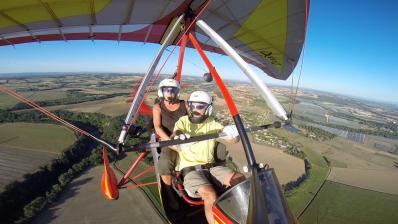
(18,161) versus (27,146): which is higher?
(27,146)

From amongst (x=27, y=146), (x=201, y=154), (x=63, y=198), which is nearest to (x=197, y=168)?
(x=201, y=154)

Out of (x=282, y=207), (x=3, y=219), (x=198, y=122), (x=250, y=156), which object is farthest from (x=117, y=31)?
(x=3, y=219)

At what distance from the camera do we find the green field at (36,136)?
41062mm

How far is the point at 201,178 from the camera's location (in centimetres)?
320

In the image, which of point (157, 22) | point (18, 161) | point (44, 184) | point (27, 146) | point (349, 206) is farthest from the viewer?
point (27, 146)

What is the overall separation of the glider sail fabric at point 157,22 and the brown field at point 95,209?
2451cm

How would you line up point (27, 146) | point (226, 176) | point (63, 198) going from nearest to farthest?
point (226, 176)
point (63, 198)
point (27, 146)

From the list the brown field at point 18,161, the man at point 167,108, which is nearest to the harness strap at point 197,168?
the man at point 167,108

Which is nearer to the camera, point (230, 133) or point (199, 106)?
point (230, 133)

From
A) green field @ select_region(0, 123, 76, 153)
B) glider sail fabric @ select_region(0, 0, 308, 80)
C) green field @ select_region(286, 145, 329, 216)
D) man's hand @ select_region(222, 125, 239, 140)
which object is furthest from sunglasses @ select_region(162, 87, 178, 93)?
green field @ select_region(0, 123, 76, 153)

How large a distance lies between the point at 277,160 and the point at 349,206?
34.6 feet

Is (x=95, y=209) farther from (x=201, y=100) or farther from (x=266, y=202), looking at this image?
(x=266, y=202)

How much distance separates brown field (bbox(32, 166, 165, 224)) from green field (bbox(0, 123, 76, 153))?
1095 centimetres

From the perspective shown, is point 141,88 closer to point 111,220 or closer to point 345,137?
point 111,220
